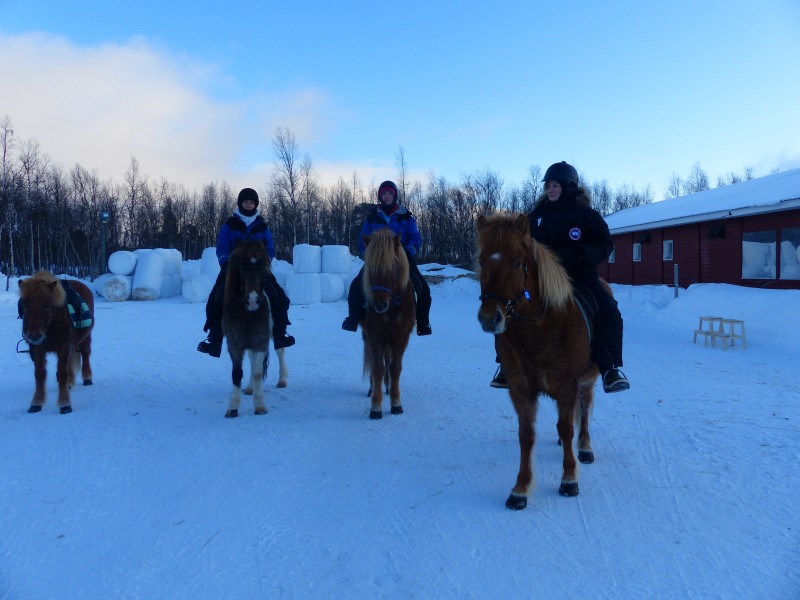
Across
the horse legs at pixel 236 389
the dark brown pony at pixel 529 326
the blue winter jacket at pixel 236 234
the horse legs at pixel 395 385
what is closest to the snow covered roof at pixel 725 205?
the horse legs at pixel 395 385

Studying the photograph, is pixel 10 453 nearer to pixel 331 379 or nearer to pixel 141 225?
pixel 331 379

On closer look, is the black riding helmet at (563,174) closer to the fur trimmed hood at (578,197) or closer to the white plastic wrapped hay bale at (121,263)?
the fur trimmed hood at (578,197)

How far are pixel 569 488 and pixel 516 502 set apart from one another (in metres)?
0.45

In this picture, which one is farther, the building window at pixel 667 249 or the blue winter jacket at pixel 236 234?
the building window at pixel 667 249

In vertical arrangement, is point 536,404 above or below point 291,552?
above

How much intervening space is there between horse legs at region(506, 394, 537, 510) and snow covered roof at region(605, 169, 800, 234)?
607 inches

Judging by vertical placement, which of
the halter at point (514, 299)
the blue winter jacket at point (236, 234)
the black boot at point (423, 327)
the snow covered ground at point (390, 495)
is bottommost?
the snow covered ground at point (390, 495)

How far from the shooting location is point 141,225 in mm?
49219

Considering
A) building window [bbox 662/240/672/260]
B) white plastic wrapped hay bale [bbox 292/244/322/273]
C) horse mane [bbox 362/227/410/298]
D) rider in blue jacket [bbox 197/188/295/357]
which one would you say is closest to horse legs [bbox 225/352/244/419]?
rider in blue jacket [bbox 197/188/295/357]

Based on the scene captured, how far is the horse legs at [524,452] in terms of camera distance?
321cm

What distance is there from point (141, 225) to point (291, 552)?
5402cm

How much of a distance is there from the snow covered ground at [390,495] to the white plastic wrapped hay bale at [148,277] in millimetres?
15409

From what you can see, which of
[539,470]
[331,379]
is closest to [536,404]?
[539,470]

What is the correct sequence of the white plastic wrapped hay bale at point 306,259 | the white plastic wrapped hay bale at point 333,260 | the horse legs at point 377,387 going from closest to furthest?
the horse legs at point 377,387
the white plastic wrapped hay bale at point 306,259
the white plastic wrapped hay bale at point 333,260
